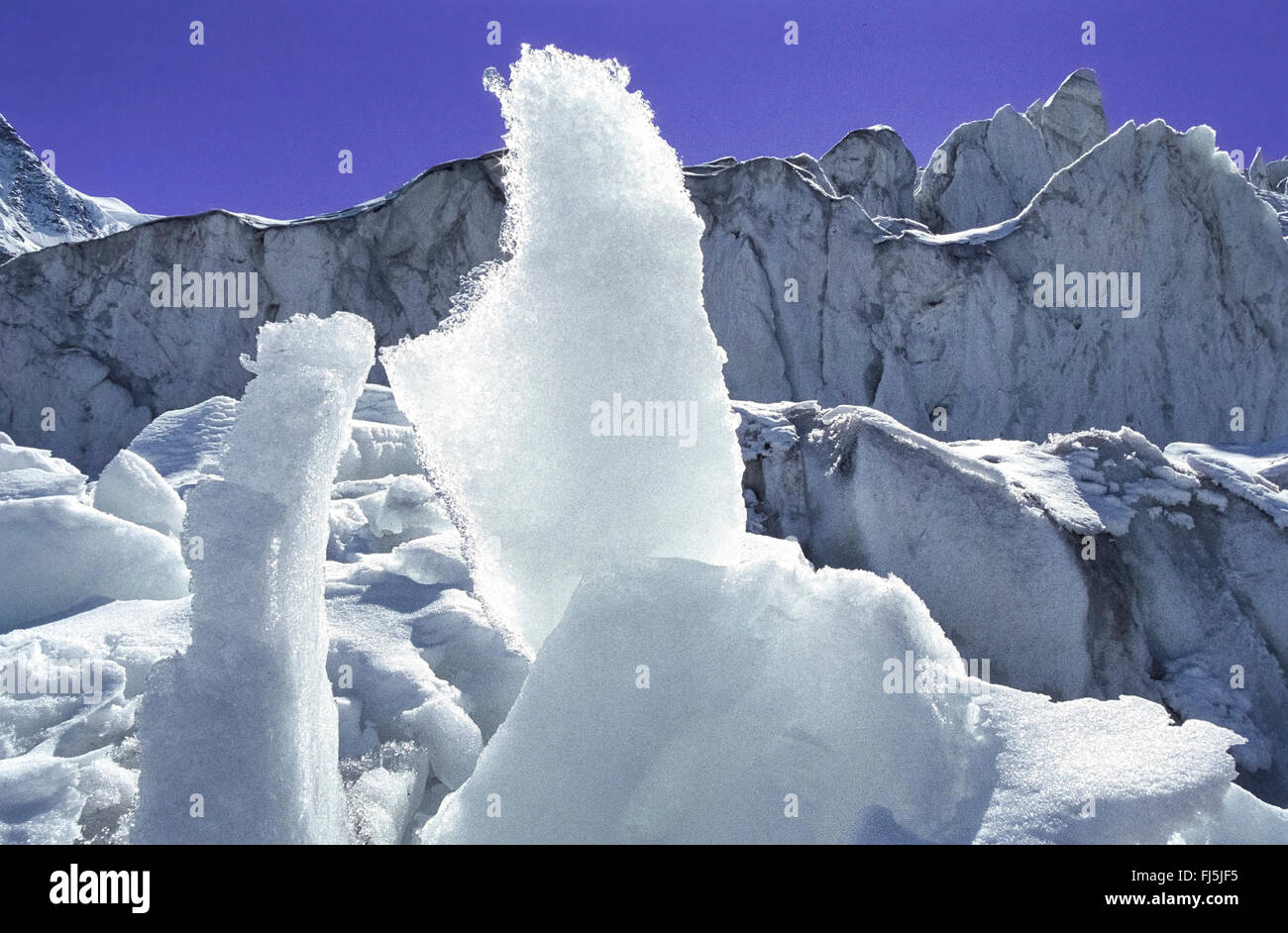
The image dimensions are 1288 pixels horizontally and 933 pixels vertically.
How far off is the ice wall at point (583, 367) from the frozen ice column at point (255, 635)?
609 millimetres

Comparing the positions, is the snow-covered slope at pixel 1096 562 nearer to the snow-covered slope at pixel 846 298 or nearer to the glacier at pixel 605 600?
the glacier at pixel 605 600

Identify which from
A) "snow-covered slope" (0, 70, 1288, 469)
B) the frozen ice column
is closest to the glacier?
the frozen ice column

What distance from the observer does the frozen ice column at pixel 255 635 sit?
218 cm

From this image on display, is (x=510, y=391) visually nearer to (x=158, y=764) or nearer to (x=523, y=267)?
(x=523, y=267)

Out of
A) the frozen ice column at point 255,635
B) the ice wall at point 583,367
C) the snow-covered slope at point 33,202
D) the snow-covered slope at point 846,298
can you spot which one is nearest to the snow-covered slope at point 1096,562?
the ice wall at point 583,367

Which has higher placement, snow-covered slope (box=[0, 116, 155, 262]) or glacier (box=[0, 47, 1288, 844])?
snow-covered slope (box=[0, 116, 155, 262])

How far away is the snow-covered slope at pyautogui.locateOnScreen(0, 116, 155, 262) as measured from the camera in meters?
34.7

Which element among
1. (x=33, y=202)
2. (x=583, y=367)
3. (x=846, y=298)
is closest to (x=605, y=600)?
(x=583, y=367)

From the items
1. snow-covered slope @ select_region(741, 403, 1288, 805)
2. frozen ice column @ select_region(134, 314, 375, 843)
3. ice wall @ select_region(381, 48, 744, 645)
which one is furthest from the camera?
snow-covered slope @ select_region(741, 403, 1288, 805)

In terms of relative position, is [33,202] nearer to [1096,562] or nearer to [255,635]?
[255,635]

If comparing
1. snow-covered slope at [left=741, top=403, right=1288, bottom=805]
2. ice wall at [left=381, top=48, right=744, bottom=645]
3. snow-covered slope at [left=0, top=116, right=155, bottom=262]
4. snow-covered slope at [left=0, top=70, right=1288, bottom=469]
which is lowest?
snow-covered slope at [left=741, top=403, right=1288, bottom=805]

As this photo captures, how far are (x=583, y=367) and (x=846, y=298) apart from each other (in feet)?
39.8

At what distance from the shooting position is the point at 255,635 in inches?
89.1

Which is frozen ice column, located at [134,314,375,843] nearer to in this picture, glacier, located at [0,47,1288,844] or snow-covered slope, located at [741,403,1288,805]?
glacier, located at [0,47,1288,844]
